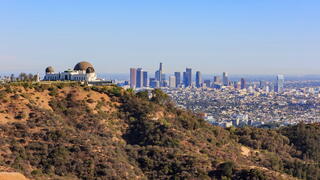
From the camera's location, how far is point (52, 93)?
39.6 m

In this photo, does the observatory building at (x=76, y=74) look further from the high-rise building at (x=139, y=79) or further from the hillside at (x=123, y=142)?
the high-rise building at (x=139, y=79)

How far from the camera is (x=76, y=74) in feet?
156

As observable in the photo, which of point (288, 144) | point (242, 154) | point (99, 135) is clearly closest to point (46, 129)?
point (99, 135)

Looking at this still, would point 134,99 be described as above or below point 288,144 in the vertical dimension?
above

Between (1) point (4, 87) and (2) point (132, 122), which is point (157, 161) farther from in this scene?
(1) point (4, 87)

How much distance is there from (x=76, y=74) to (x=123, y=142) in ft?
45.0

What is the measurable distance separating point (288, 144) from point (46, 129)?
23476mm

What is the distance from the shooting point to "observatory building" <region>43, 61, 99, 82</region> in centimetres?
4738

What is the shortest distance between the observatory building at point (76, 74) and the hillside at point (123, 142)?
4964mm

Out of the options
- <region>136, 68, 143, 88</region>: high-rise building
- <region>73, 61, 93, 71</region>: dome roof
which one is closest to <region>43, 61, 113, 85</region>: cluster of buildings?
<region>73, 61, 93, 71</region>: dome roof

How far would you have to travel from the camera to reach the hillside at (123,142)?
30156 millimetres

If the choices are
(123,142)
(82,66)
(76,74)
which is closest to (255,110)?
(82,66)

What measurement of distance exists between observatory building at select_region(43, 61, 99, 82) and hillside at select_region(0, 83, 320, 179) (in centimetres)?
496

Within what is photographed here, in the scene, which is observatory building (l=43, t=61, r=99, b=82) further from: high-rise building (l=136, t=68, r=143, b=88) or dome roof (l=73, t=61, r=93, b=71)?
high-rise building (l=136, t=68, r=143, b=88)
